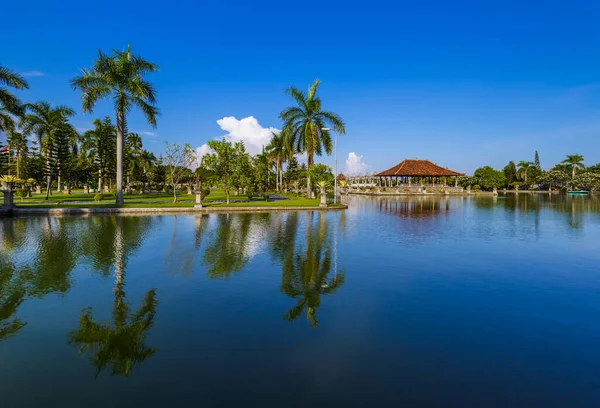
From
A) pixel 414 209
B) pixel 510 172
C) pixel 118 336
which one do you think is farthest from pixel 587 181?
pixel 118 336

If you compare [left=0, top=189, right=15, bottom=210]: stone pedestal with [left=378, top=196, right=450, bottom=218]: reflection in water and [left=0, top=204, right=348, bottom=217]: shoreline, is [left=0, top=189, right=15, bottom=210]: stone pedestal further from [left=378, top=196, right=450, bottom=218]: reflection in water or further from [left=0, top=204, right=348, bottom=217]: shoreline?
[left=378, top=196, right=450, bottom=218]: reflection in water

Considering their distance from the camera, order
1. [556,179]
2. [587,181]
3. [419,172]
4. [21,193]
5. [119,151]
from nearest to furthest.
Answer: [119,151] < [21,193] < [419,172] < [587,181] < [556,179]

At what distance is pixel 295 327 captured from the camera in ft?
20.5

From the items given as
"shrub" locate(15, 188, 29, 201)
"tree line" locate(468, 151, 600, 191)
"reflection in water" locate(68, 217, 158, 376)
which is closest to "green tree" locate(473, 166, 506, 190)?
"tree line" locate(468, 151, 600, 191)

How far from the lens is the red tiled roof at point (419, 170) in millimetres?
70750

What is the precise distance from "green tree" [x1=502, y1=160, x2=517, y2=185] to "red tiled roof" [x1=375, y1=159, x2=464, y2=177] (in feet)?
138

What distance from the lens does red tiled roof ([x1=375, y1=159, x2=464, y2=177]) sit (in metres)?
70.8

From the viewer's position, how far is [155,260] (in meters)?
11.2

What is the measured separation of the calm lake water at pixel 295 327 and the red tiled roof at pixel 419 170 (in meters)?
59.5

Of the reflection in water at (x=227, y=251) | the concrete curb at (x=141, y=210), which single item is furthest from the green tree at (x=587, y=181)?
the reflection in water at (x=227, y=251)

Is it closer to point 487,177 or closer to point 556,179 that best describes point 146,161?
point 487,177

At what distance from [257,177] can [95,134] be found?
2742 cm

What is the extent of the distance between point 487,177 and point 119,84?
290 ft

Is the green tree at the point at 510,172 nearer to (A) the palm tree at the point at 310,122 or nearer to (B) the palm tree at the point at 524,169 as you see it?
(B) the palm tree at the point at 524,169
